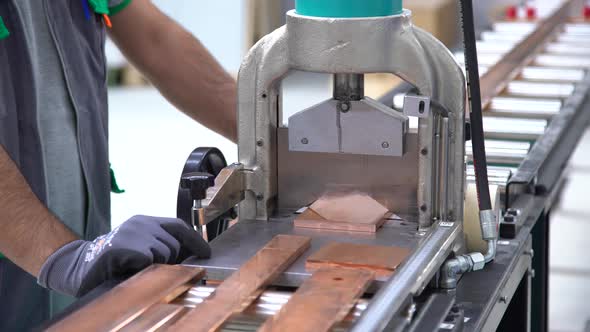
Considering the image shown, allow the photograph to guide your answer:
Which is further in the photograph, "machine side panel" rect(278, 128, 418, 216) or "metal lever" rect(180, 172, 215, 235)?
"machine side panel" rect(278, 128, 418, 216)

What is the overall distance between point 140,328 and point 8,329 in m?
0.89

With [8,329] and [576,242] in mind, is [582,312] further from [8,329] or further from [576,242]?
[8,329]

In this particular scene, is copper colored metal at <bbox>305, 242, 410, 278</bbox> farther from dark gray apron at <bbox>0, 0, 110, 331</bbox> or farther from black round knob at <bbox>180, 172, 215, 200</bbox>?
dark gray apron at <bbox>0, 0, 110, 331</bbox>

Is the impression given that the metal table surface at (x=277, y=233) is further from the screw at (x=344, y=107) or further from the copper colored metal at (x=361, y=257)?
the screw at (x=344, y=107)

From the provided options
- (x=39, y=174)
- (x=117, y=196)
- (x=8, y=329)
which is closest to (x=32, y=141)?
(x=39, y=174)

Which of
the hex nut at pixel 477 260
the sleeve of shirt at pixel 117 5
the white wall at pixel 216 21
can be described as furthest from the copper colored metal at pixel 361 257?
the white wall at pixel 216 21

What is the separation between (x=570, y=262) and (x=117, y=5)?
2.19 metres

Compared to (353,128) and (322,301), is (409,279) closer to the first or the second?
(322,301)

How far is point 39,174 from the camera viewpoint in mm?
2021

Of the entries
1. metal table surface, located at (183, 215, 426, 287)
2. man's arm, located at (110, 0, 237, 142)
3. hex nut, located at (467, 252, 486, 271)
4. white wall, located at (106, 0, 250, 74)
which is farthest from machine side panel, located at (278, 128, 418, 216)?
white wall, located at (106, 0, 250, 74)

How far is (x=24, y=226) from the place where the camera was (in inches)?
65.8

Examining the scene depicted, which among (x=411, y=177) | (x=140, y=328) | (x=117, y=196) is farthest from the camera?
(x=117, y=196)

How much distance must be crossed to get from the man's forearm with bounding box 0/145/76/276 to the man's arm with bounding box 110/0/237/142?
0.69 meters

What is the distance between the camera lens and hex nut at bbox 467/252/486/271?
5.46 ft
